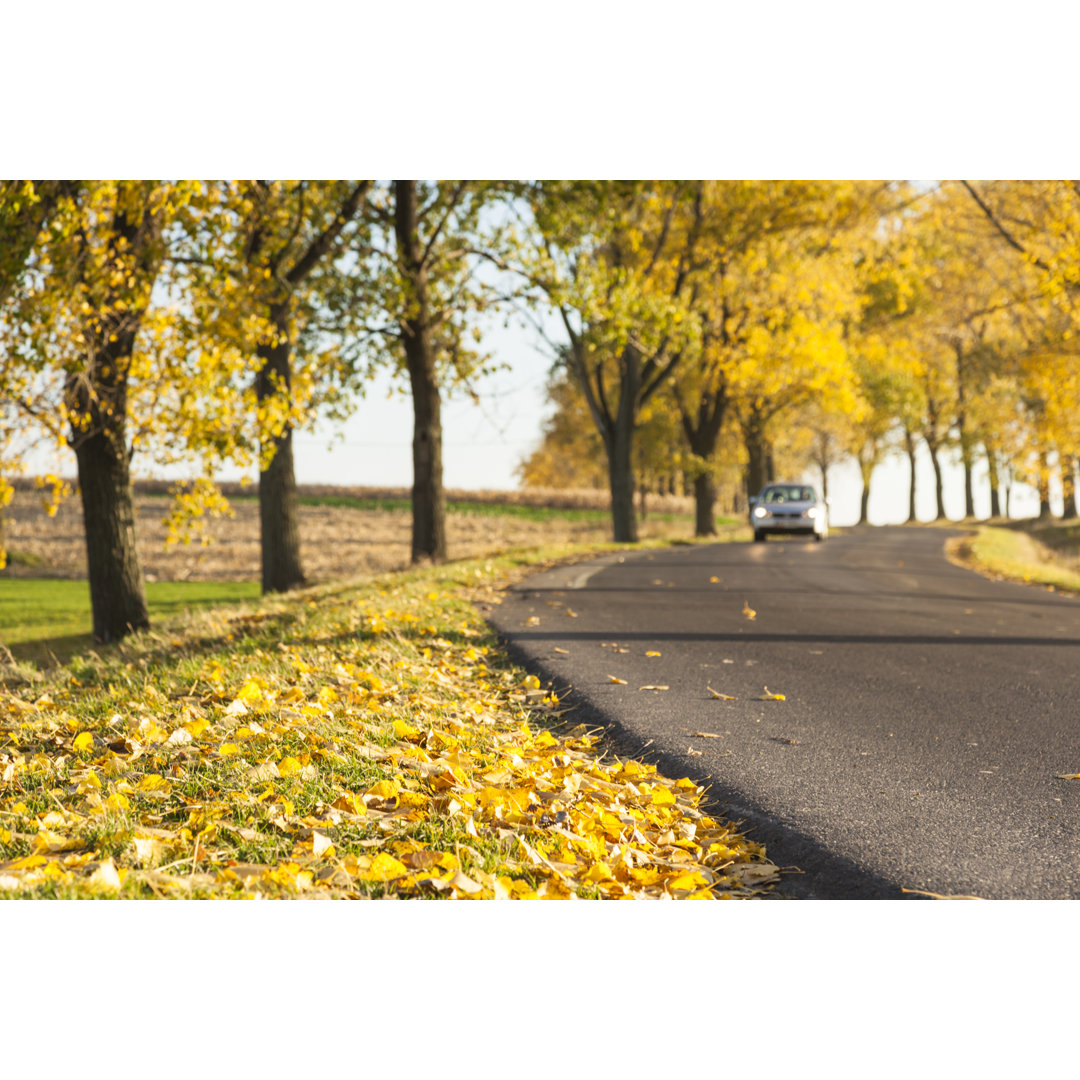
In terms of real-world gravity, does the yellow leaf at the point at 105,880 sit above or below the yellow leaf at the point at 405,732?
below

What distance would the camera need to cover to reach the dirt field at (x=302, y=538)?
2730 cm

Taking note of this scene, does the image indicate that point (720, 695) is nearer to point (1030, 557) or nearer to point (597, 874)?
point (597, 874)


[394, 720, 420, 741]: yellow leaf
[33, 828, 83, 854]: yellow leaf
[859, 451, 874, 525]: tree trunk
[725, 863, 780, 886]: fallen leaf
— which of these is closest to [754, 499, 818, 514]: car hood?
[394, 720, 420, 741]: yellow leaf

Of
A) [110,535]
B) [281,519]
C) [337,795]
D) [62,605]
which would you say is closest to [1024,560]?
[281,519]

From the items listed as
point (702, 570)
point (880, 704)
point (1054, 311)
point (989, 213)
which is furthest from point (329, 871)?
point (1054, 311)

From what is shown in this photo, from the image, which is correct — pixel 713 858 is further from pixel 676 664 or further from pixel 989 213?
pixel 989 213

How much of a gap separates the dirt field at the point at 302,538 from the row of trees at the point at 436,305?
4.41m

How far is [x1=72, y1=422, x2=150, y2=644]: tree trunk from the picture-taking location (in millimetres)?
11859

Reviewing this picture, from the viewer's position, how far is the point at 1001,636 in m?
9.03

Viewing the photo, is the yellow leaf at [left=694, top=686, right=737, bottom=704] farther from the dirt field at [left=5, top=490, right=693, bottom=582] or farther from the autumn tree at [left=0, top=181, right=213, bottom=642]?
the dirt field at [left=5, top=490, right=693, bottom=582]

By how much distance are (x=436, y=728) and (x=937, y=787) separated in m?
2.61

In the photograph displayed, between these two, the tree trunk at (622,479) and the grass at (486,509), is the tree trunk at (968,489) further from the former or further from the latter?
the tree trunk at (622,479)

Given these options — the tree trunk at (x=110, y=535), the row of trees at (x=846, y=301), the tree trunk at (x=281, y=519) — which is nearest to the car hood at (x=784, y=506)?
the row of trees at (x=846, y=301)

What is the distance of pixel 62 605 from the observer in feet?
65.7
